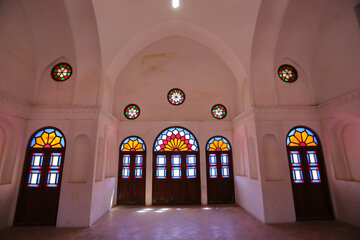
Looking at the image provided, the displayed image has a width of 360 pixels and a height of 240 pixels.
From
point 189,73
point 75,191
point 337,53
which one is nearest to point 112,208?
point 75,191

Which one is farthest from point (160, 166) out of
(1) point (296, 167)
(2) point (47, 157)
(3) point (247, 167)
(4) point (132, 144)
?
(1) point (296, 167)

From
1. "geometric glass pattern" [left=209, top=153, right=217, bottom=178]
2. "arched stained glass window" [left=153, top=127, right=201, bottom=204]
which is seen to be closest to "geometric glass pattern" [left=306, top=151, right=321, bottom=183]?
"geometric glass pattern" [left=209, top=153, right=217, bottom=178]

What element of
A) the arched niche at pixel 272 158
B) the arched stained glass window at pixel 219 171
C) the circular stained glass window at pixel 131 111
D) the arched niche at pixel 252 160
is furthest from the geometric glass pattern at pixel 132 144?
the arched niche at pixel 272 158

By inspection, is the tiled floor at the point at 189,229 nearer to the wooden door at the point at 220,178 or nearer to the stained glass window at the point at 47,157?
the stained glass window at the point at 47,157

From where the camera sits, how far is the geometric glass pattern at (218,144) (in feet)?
28.3

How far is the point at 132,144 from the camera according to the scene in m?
8.55

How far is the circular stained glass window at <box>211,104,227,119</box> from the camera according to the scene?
8977 millimetres

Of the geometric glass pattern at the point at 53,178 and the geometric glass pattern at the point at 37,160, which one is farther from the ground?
the geometric glass pattern at the point at 37,160

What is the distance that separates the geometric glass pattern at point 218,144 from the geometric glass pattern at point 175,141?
0.68 m

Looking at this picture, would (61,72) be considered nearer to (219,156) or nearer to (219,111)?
(219,111)

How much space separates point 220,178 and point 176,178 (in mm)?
2063

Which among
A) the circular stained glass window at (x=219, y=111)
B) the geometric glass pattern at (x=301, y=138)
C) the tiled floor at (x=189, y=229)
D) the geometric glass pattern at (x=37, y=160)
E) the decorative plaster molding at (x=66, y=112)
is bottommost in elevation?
the tiled floor at (x=189, y=229)

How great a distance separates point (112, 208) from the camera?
7.56 metres

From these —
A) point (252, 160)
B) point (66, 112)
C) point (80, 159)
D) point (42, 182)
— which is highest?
point (66, 112)
